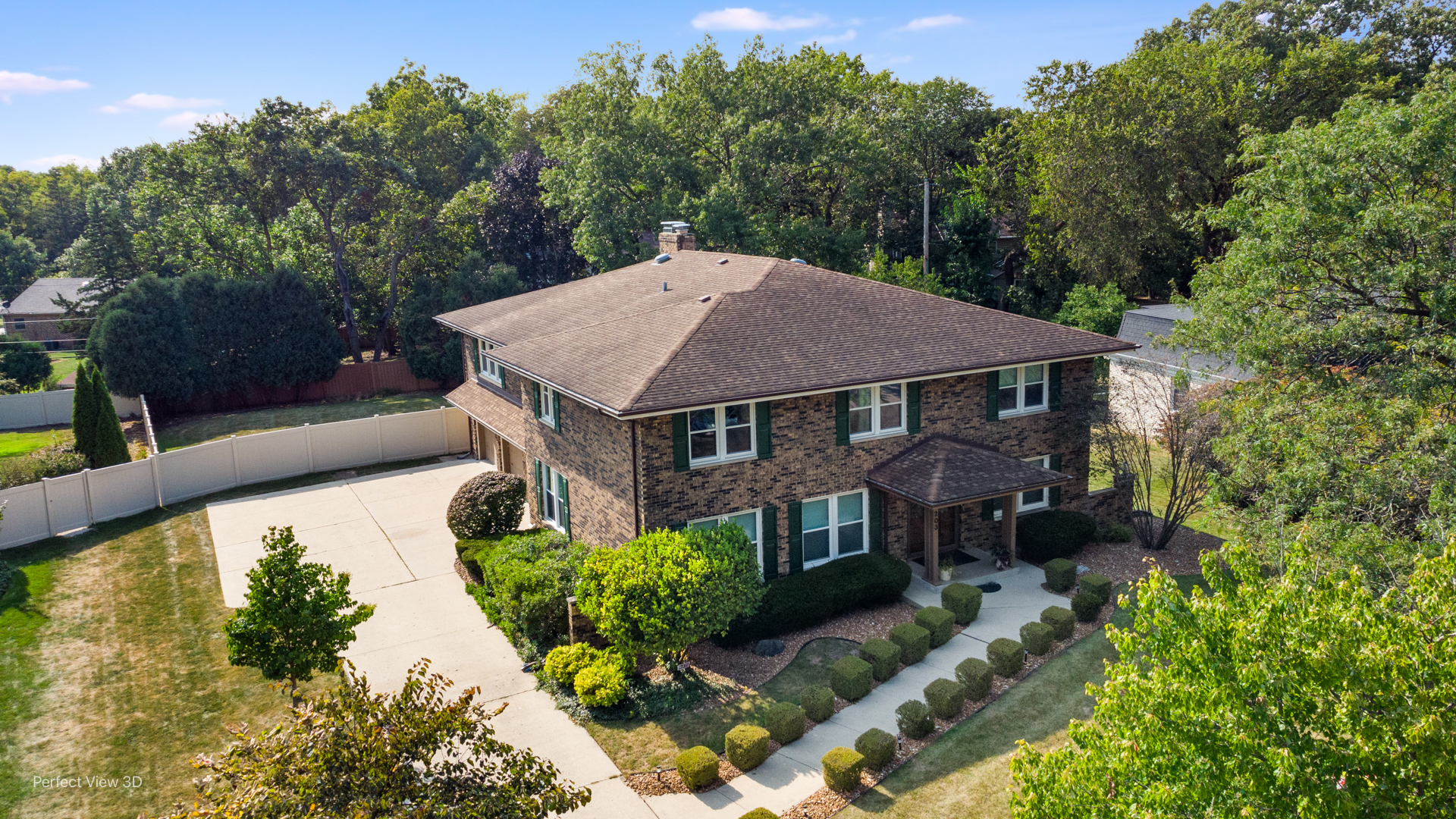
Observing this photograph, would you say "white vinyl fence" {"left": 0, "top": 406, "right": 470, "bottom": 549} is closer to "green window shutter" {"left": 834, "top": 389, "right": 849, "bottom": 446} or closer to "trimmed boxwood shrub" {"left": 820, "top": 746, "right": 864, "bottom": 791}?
"green window shutter" {"left": 834, "top": 389, "right": 849, "bottom": 446}

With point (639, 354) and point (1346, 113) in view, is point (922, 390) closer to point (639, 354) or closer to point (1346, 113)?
point (639, 354)

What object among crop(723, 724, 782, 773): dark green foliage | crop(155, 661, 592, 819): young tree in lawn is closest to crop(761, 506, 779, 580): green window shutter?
crop(723, 724, 782, 773): dark green foliage

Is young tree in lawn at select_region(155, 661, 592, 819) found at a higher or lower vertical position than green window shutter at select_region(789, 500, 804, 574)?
higher

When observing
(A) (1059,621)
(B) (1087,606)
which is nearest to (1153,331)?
(B) (1087,606)

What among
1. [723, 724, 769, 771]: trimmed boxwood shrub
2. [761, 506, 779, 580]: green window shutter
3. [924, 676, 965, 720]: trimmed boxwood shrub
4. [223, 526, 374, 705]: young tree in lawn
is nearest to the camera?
[723, 724, 769, 771]: trimmed boxwood shrub

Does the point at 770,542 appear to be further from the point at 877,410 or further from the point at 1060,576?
the point at 1060,576

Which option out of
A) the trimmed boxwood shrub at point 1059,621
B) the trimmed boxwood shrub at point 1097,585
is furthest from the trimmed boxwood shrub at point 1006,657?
the trimmed boxwood shrub at point 1097,585

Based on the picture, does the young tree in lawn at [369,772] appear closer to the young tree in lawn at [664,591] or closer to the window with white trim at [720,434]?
the young tree in lawn at [664,591]
